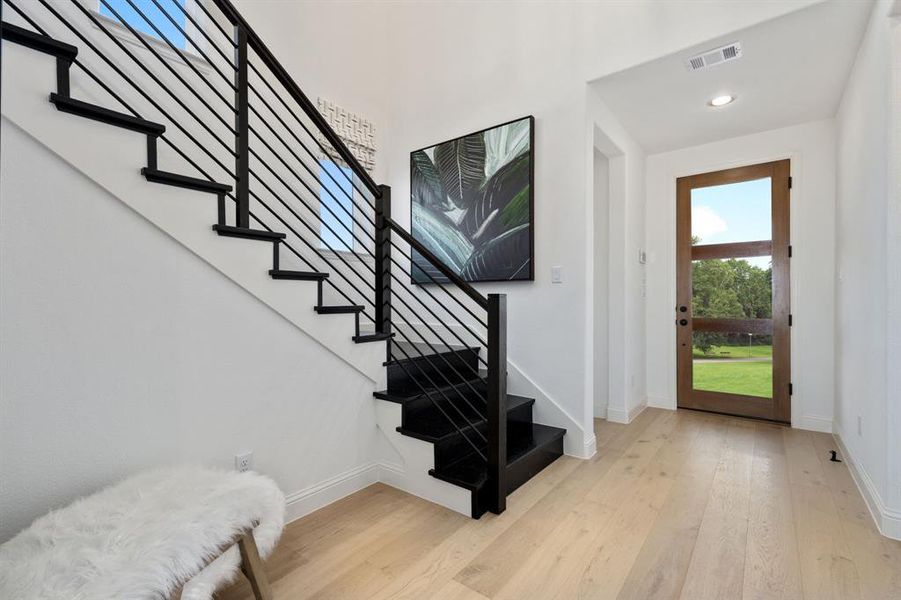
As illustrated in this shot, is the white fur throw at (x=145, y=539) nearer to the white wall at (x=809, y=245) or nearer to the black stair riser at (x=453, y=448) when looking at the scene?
the black stair riser at (x=453, y=448)

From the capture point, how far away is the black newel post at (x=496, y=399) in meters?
2.18

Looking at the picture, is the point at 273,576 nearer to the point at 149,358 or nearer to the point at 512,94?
the point at 149,358

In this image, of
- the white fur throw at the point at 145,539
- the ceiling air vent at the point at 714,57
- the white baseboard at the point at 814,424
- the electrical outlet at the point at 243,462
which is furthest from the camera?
the white baseboard at the point at 814,424

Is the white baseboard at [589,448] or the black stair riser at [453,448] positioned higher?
→ the black stair riser at [453,448]

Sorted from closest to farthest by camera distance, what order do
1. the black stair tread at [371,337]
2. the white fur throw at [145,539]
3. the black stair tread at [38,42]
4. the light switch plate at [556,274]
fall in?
1. the white fur throw at [145,539]
2. the black stair tread at [38,42]
3. the black stair tread at [371,337]
4. the light switch plate at [556,274]

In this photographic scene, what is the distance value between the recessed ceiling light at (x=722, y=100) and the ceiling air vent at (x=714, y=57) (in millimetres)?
522

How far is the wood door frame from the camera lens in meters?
3.66

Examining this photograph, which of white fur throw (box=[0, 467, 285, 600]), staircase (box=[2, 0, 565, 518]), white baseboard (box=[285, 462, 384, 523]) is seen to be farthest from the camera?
white baseboard (box=[285, 462, 384, 523])

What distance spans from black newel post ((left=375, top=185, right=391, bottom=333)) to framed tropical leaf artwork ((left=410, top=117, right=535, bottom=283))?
25.2 inches

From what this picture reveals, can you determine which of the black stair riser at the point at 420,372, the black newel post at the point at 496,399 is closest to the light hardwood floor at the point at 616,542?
the black newel post at the point at 496,399

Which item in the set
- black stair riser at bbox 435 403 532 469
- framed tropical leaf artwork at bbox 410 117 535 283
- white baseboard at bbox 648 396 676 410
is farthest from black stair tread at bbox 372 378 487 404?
white baseboard at bbox 648 396 676 410

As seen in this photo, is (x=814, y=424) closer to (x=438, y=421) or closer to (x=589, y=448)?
(x=589, y=448)

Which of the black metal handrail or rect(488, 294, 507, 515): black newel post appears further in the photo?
rect(488, 294, 507, 515): black newel post

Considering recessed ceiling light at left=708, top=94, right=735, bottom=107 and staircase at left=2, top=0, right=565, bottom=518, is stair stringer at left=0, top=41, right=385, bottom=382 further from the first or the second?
recessed ceiling light at left=708, top=94, right=735, bottom=107
